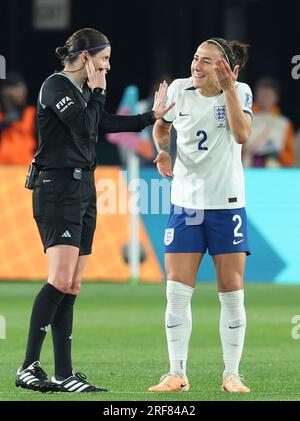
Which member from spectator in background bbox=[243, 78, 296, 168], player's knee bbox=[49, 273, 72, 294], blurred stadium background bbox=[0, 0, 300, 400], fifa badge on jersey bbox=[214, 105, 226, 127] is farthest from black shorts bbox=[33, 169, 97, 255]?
spectator in background bbox=[243, 78, 296, 168]

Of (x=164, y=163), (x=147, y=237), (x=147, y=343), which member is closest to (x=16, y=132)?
(x=147, y=237)

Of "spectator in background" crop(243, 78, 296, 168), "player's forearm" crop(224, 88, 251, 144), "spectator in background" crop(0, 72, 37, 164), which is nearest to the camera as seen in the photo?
"player's forearm" crop(224, 88, 251, 144)

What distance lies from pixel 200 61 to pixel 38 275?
901 centimetres

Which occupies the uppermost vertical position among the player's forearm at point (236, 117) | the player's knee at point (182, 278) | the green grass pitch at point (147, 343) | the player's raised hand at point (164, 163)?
the player's forearm at point (236, 117)

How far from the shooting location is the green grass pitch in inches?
369

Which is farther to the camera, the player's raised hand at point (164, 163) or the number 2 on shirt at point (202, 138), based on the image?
the player's raised hand at point (164, 163)

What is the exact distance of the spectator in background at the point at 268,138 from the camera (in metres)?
20.2

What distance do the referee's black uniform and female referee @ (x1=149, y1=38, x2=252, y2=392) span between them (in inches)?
25.2

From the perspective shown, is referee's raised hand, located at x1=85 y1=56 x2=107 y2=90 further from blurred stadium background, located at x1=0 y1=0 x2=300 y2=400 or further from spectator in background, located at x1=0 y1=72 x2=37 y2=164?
spectator in background, located at x1=0 y1=72 x2=37 y2=164

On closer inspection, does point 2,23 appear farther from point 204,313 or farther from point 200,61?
point 200,61

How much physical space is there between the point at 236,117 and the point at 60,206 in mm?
1238

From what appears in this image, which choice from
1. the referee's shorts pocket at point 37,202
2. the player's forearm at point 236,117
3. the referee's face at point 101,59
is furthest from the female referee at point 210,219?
the referee's shorts pocket at point 37,202

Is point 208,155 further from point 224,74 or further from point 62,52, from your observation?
point 62,52

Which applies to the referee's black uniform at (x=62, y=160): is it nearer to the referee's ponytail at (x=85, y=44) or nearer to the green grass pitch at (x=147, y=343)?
the referee's ponytail at (x=85, y=44)
